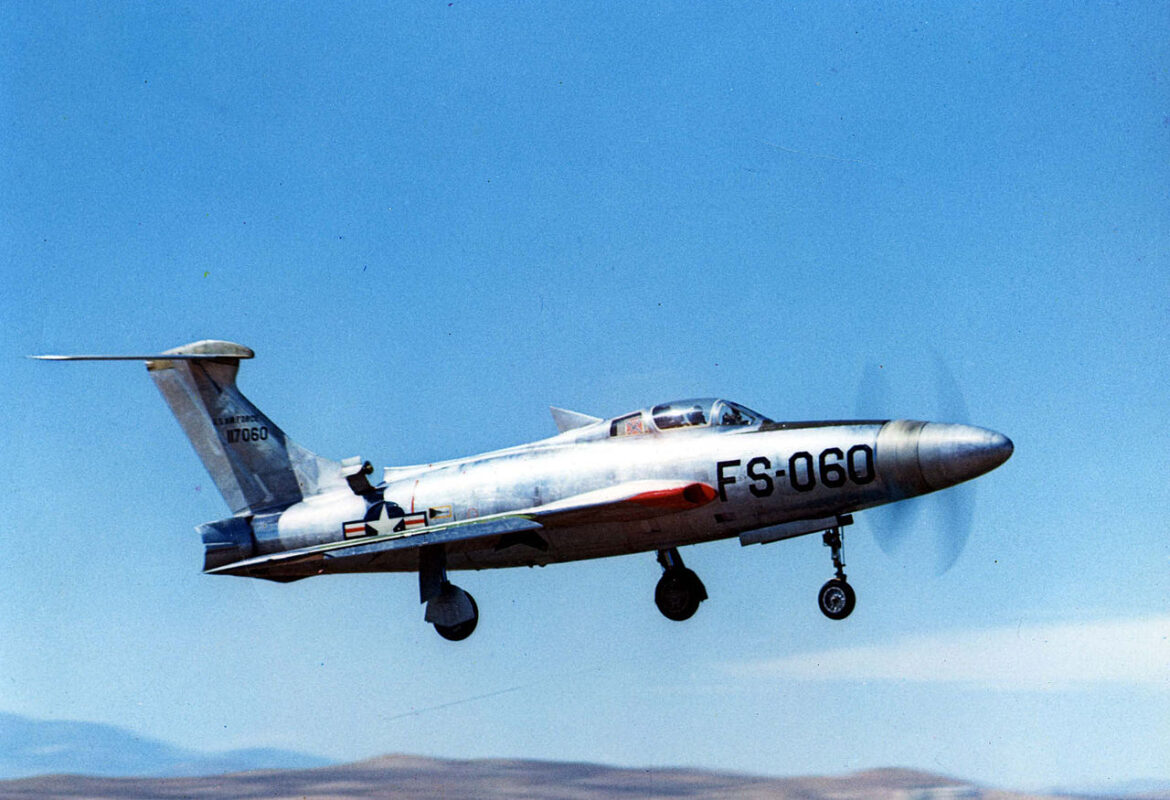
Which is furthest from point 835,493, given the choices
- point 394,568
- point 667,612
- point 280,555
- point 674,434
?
point 280,555

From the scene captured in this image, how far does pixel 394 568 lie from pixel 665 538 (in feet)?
18.5

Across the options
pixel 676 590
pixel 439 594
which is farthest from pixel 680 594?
pixel 439 594

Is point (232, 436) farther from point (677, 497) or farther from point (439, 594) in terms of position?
point (677, 497)

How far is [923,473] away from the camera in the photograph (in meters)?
24.2

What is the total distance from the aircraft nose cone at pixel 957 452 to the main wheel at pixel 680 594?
5.87m

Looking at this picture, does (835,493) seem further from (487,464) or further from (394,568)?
(394,568)

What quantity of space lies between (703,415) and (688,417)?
27 cm

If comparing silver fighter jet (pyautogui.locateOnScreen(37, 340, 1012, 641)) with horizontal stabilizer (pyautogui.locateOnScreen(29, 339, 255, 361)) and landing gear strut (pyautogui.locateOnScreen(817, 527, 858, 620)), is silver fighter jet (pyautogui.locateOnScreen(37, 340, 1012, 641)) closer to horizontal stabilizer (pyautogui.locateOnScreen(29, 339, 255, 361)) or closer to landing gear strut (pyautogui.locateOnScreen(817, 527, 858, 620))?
landing gear strut (pyautogui.locateOnScreen(817, 527, 858, 620))

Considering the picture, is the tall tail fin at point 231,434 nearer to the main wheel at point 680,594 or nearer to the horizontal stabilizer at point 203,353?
the horizontal stabilizer at point 203,353

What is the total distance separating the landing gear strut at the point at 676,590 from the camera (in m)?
28.4

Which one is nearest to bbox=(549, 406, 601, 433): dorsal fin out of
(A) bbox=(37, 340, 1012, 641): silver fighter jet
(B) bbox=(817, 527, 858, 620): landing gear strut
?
(A) bbox=(37, 340, 1012, 641): silver fighter jet

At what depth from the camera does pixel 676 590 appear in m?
28.5

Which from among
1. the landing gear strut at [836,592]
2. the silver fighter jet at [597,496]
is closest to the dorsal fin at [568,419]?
the silver fighter jet at [597,496]

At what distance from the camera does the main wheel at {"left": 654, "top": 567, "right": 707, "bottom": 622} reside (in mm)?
28391
